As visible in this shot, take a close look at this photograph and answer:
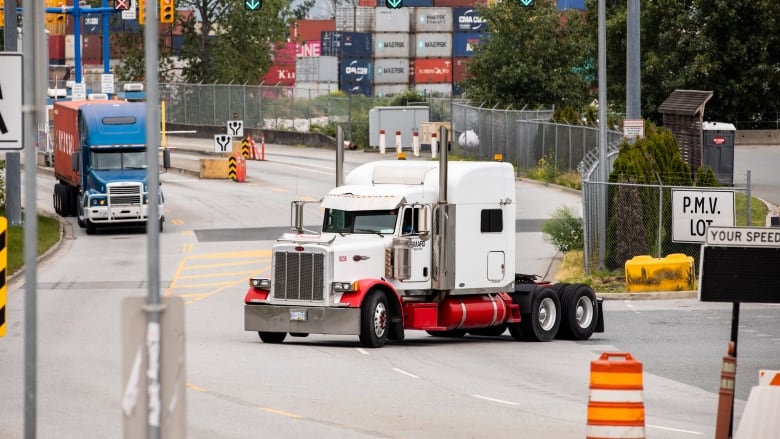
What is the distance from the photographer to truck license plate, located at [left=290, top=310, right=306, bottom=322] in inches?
903

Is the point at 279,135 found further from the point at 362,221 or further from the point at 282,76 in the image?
the point at 282,76

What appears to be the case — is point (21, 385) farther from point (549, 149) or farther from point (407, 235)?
point (549, 149)

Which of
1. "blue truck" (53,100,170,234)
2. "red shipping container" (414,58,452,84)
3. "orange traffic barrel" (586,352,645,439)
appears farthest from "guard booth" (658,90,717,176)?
"red shipping container" (414,58,452,84)

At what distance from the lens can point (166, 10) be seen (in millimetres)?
52188

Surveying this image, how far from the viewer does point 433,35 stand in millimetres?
121562

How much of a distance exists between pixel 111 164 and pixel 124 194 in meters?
1.40

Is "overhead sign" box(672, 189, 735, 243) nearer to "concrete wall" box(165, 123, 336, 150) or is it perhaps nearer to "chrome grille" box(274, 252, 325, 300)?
"chrome grille" box(274, 252, 325, 300)

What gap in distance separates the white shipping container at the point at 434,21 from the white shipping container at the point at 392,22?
0.81 metres

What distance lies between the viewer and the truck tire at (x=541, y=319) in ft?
81.4

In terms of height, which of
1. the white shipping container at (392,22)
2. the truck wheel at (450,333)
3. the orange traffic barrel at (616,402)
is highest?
the white shipping container at (392,22)

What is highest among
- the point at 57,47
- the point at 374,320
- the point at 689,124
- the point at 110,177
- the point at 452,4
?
the point at 452,4

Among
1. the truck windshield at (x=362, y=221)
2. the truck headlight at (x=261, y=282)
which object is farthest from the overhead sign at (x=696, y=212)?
the truck headlight at (x=261, y=282)

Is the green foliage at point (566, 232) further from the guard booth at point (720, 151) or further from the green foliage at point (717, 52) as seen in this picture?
the green foliage at point (717, 52)

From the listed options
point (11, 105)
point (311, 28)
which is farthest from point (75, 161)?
point (311, 28)
